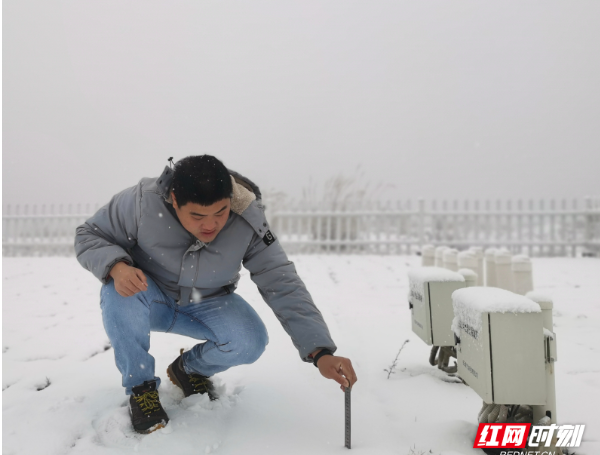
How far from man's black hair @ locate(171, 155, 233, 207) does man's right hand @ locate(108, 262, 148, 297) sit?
33 cm

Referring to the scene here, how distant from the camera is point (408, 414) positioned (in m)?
1.78

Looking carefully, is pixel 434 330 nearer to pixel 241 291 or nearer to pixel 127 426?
pixel 127 426

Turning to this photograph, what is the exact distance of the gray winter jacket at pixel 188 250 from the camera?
65.5 inches

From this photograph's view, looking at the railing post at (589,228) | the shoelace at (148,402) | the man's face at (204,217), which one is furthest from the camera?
the railing post at (589,228)

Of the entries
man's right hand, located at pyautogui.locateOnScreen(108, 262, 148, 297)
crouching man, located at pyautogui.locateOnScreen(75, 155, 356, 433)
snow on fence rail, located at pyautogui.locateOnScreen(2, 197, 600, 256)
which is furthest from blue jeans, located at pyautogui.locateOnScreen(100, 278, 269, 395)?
snow on fence rail, located at pyautogui.locateOnScreen(2, 197, 600, 256)

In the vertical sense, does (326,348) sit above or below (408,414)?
above

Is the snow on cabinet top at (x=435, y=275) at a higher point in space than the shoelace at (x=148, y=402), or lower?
higher

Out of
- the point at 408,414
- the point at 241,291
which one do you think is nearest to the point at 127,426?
the point at 408,414

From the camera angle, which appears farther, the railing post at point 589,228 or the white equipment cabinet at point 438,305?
the railing post at point 589,228

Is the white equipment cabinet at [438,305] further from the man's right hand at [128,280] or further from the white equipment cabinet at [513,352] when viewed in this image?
the man's right hand at [128,280]

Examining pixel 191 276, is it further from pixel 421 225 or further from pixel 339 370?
pixel 421 225

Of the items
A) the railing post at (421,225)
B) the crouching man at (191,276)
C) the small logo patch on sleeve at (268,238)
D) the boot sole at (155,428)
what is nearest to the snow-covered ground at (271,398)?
the boot sole at (155,428)

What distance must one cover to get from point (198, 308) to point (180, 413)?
45 cm

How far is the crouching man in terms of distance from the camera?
1560mm
